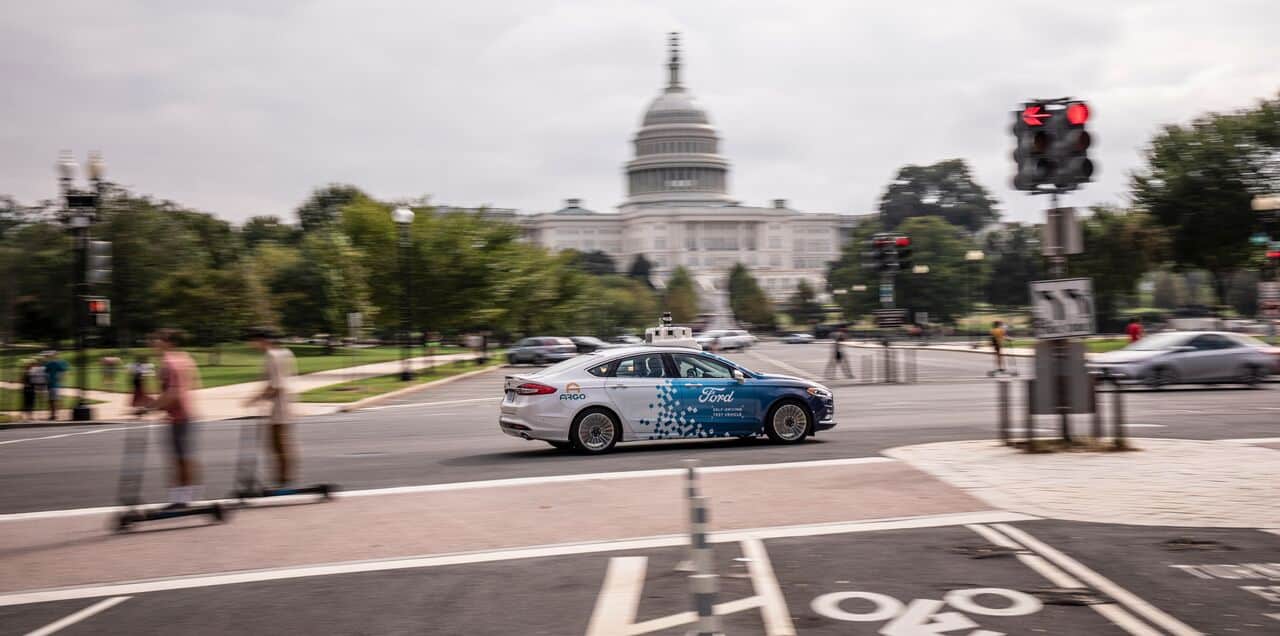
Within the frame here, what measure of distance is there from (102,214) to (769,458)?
5622 centimetres

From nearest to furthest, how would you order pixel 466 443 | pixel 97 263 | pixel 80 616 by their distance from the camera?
1. pixel 80 616
2. pixel 466 443
3. pixel 97 263

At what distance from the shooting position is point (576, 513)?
1074cm

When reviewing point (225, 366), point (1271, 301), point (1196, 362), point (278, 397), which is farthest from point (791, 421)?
point (225, 366)

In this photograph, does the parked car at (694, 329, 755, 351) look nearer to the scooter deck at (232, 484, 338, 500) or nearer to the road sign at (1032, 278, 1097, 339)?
the road sign at (1032, 278, 1097, 339)

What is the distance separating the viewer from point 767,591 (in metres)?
7.58

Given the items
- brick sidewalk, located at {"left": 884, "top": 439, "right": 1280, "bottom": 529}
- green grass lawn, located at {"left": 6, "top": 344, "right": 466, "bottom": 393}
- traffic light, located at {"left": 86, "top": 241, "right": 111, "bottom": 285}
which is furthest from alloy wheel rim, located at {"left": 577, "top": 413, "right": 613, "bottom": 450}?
green grass lawn, located at {"left": 6, "top": 344, "right": 466, "bottom": 393}

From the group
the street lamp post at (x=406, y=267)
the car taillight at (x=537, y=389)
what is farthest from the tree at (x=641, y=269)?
the car taillight at (x=537, y=389)

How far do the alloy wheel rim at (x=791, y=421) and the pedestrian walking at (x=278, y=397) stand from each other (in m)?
7.02

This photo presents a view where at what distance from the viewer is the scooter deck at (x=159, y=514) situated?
1032cm

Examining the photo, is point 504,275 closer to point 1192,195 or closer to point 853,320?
point 1192,195

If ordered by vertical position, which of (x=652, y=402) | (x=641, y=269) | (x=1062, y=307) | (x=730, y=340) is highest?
(x=641, y=269)

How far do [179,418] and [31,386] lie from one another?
19.9 metres

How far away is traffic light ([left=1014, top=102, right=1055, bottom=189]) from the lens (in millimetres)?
13727

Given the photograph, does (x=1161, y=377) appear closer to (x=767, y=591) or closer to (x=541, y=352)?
(x=767, y=591)
